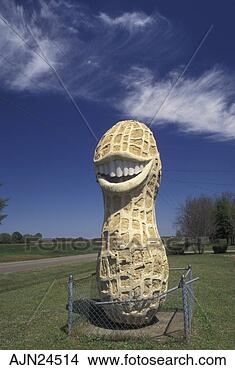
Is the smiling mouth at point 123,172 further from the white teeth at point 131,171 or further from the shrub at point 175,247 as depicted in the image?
the shrub at point 175,247

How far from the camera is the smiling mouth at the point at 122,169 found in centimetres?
792

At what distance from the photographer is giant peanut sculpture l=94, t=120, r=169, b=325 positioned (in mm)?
7574

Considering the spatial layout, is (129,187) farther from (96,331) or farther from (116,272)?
(96,331)

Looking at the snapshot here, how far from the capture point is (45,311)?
10.6 meters

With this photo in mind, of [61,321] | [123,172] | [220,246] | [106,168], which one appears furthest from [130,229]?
[220,246]

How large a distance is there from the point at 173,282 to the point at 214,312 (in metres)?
6.26

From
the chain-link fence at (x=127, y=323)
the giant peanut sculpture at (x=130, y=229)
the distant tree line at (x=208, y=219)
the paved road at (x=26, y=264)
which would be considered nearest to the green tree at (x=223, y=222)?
the distant tree line at (x=208, y=219)

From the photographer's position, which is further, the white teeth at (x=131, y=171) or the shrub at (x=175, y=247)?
the shrub at (x=175, y=247)

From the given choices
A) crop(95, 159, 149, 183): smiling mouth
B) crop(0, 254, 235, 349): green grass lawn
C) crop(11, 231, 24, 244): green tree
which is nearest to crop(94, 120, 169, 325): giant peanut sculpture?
crop(95, 159, 149, 183): smiling mouth

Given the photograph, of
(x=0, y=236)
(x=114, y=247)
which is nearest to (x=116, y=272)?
(x=114, y=247)

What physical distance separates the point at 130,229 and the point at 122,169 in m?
1.15

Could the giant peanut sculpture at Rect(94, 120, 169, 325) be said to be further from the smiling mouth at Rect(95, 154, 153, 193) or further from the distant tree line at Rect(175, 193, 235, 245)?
the distant tree line at Rect(175, 193, 235, 245)

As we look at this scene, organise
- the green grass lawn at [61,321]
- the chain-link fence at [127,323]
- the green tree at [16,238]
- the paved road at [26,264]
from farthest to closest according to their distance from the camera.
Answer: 1. the green tree at [16,238]
2. the paved road at [26,264]
3. the chain-link fence at [127,323]
4. the green grass lawn at [61,321]

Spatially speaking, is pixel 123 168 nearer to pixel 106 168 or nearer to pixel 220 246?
pixel 106 168
